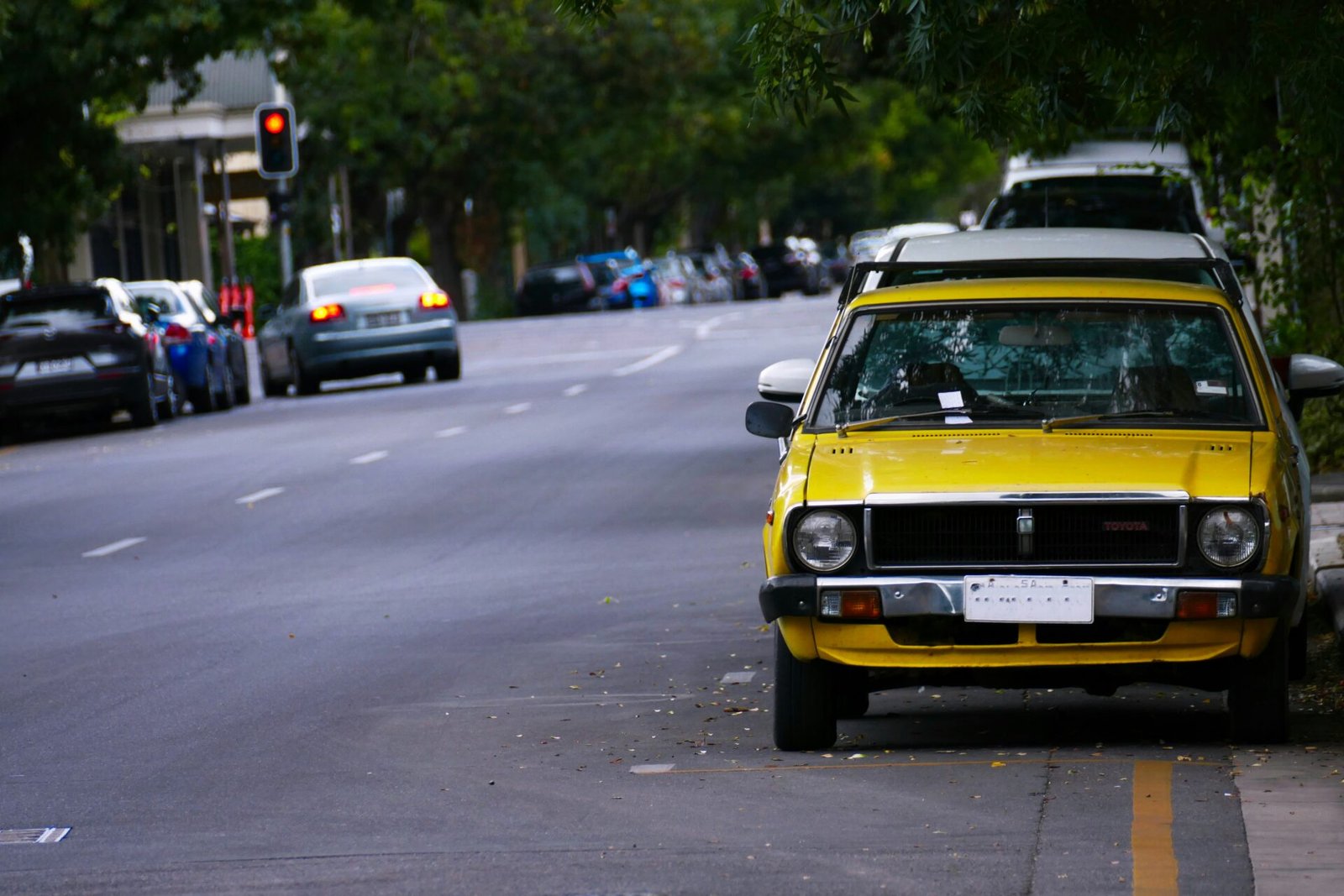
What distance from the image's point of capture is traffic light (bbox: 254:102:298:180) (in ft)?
115

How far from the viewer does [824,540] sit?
7.47m

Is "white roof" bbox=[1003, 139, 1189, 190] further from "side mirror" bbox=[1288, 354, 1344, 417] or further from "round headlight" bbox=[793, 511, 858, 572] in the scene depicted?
"round headlight" bbox=[793, 511, 858, 572]

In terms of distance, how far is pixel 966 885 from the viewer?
5941mm

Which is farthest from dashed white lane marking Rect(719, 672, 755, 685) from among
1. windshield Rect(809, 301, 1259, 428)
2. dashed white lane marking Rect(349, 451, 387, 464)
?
dashed white lane marking Rect(349, 451, 387, 464)

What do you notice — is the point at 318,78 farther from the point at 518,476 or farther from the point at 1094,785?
the point at 1094,785

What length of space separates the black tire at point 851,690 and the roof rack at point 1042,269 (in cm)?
142

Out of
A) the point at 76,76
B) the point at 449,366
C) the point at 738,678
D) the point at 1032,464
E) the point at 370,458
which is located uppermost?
the point at 76,76

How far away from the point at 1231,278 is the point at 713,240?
86.1m

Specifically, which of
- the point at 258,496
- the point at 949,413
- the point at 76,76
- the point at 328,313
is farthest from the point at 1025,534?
the point at 328,313

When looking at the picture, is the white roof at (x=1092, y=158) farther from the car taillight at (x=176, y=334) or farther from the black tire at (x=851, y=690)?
the black tire at (x=851, y=690)

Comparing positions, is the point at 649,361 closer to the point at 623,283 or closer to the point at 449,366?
the point at 449,366

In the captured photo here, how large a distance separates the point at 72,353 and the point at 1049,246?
16645mm

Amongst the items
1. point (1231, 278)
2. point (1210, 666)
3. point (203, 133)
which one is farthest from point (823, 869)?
point (203, 133)

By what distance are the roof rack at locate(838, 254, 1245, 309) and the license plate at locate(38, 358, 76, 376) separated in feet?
55.2
